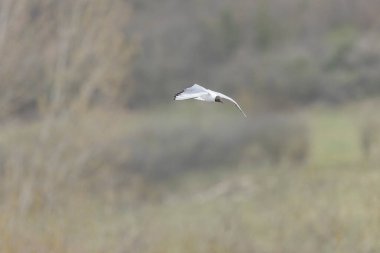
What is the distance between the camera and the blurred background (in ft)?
61.1

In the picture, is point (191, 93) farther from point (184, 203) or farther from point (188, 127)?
point (188, 127)

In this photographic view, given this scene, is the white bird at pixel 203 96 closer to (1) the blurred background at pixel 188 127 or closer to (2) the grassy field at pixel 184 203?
(2) the grassy field at pixel 184 203

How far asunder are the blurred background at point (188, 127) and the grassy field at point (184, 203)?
66 mm

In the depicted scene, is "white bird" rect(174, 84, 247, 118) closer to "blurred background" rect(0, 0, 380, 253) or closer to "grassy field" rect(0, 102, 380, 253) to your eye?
"grassy field" rect(0, 102, 380, 253)

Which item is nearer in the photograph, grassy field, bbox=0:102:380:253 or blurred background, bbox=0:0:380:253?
grassy field, bbox=0:102:380:253

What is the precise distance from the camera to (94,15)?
21.5 m

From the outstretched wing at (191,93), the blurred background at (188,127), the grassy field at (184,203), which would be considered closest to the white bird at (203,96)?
the outstretched wing at (191,93)

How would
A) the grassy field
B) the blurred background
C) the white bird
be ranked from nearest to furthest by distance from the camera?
the white bird < the grassy field < the blurred background

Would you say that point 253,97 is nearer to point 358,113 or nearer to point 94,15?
point 358,113

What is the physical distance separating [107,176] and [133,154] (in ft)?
22.7

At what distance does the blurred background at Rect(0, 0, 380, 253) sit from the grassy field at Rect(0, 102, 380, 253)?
0.22 feet

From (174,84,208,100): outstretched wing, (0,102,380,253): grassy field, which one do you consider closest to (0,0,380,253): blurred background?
(0,102,380,253): grassy field

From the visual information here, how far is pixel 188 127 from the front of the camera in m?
35.3

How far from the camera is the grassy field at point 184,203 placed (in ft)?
52.2
